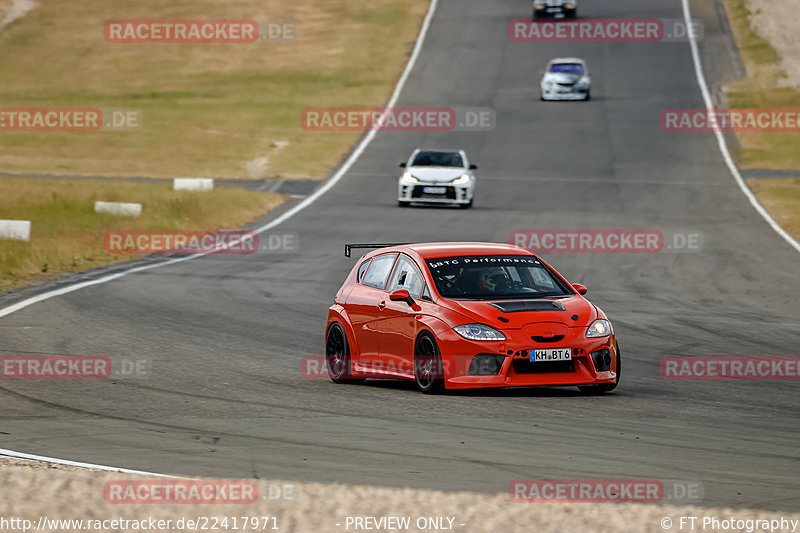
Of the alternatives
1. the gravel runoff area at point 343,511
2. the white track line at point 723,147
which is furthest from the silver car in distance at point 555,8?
the gravel runoff area at point 343,511

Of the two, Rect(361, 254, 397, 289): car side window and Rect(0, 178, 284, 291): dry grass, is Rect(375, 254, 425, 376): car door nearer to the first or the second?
Rect(361, 254, 397, 289): car side window

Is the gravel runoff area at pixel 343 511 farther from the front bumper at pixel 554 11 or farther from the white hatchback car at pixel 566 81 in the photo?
the front bumper at pixel 554 11

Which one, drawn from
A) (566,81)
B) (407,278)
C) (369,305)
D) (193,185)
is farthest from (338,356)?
(566,81)

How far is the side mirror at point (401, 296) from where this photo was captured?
12109 mm

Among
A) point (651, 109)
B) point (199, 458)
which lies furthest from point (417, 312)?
point (651, 109)

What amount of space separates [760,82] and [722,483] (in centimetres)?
5043

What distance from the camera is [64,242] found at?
25422 millimetres

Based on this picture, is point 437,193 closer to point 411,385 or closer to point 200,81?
point 411,385

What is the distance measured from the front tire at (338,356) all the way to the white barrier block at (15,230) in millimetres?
13160

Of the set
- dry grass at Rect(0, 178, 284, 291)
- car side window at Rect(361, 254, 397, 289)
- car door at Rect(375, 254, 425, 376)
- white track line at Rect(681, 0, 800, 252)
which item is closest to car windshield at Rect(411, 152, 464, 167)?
dry grass at Rect(0, 178, 284, 291)

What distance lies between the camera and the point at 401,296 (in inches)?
479

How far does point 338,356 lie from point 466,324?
7.24 feet

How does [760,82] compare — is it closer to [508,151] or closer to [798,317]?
[508,151]

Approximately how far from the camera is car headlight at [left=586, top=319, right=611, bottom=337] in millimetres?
11579
